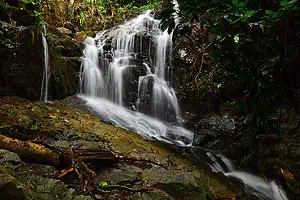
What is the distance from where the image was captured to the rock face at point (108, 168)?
2500 millimetres

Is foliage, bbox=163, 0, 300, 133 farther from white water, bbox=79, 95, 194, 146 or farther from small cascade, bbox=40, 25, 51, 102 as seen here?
small cascade, bbox=40, 25, 51, 102

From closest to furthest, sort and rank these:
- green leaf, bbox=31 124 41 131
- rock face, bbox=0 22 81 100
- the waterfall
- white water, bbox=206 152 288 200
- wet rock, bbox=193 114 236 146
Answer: green leaf, bbox=31 124 41 131 → white water, bbox=206 152 288 200 → rock face, bbox=0 22 81 100 → wet rock, bbox=193 114 236 146 → the waterfall

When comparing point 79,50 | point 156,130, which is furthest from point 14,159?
point 79,50

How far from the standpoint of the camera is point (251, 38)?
3.10m

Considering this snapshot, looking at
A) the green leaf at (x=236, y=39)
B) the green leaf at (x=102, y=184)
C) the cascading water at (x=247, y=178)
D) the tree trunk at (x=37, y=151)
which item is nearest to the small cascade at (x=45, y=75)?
the cascading water at (x=247, y=178)

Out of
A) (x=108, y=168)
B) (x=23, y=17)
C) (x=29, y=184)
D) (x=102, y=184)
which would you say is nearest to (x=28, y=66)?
(x=23, y=17)

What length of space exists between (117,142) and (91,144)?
22.2 inches

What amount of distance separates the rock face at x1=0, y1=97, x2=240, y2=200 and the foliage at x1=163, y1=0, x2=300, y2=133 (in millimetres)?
1162

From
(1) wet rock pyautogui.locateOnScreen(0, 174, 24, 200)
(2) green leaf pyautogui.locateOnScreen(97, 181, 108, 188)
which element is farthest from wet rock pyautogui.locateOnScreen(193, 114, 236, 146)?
(1) wet rock pyautogui.locateOnScreen(0, 174, 24, 200)

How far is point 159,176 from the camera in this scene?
11.1 feet

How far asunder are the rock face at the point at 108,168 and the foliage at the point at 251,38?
3.81 ft

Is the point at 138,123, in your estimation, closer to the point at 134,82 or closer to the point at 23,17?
the point at 134,82

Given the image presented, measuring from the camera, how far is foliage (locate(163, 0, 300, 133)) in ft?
8.82

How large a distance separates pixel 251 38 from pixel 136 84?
6065 millimetres
